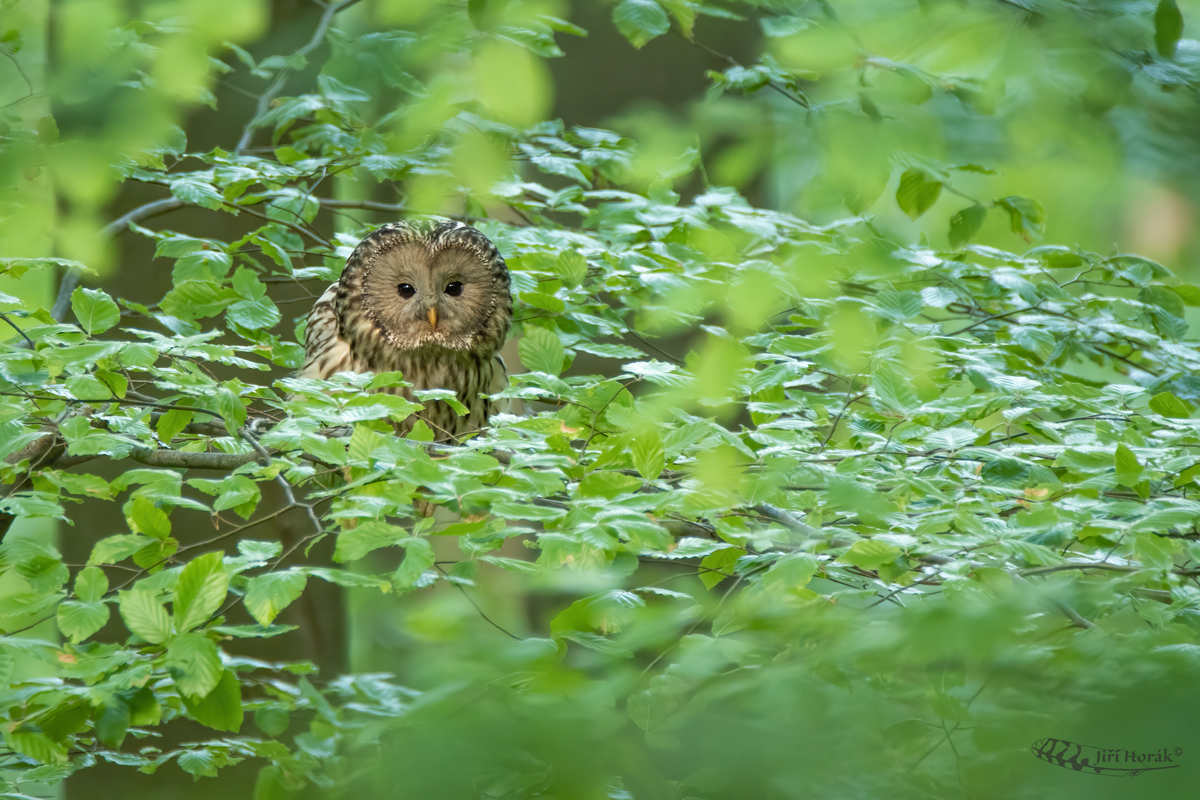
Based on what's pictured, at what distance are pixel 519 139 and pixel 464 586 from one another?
2163 millimetres

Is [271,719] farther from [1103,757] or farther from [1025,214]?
[1025,214]

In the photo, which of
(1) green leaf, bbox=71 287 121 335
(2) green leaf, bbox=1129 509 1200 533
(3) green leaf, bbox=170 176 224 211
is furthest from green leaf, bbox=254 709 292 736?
(2) green leaf, bbox=1129 509 1200 533

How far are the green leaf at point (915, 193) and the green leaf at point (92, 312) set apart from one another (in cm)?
208

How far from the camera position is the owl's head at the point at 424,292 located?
3889mm

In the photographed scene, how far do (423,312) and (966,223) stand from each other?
219 cm

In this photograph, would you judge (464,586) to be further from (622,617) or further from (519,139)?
(519,139)

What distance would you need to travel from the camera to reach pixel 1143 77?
0.93m

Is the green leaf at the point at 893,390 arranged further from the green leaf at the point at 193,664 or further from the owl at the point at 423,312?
the owl at the point at 423,312

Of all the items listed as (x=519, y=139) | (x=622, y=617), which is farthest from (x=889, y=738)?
(x=519, y=139)

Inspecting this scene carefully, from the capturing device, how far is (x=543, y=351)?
8.49 feet

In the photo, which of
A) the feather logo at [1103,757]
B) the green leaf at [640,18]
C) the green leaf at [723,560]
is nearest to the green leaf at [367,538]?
the green leaf at [723,560]

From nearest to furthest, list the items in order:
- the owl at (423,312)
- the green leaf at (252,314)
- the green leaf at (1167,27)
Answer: the green leaf at (1167,27) < the green leaf at (252,314) < the owl at (423,312)

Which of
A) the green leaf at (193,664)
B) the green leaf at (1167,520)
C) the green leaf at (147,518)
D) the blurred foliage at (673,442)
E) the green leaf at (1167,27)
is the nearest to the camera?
the blurred foliage at (673,442)

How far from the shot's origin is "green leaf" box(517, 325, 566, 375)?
2.58 m
